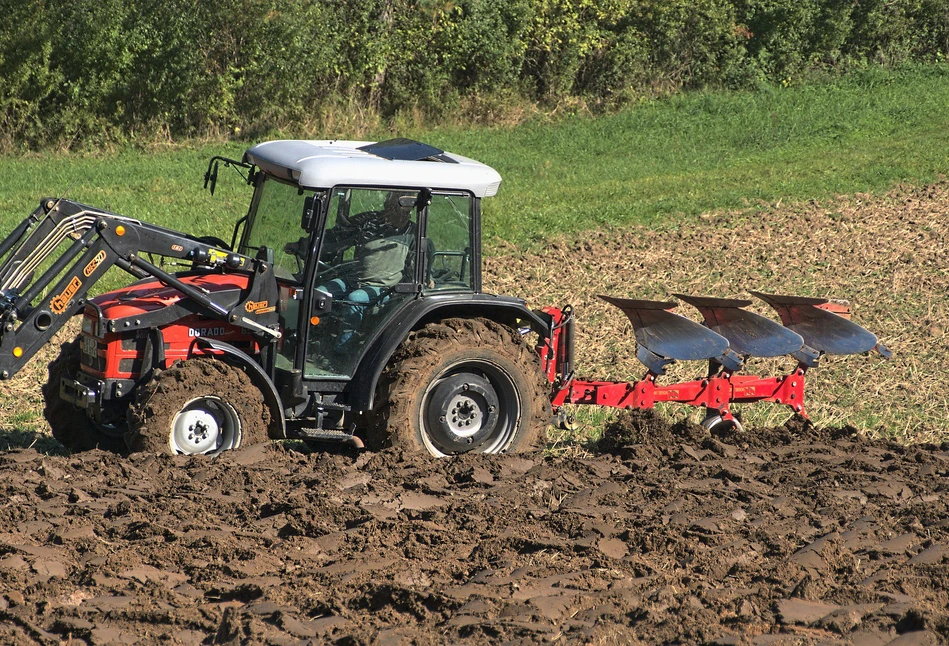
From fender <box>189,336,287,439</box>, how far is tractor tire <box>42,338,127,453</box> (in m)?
0.86

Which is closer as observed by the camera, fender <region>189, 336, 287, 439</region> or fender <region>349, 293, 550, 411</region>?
fender <region>189, 336, 287, 439</region>

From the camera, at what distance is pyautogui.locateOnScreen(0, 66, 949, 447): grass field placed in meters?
12.5

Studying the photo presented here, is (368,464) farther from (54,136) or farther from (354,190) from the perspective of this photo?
(54,136)

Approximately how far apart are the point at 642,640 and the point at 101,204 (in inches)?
509

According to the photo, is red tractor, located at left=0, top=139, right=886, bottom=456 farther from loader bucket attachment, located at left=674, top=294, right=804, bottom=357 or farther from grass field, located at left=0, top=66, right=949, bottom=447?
grass field, located at left=0, top=66, right=949, bottom=447

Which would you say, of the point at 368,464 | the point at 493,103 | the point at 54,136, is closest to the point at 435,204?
the point at 368,464

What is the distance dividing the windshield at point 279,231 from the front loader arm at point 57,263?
0.66 meters

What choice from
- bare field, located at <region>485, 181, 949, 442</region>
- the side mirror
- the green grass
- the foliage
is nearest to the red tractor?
the side mirror

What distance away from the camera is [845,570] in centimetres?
546

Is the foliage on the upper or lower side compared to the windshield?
upper

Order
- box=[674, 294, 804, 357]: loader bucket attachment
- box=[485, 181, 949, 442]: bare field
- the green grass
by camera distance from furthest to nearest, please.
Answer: the green grass → box=[485, 181, 949, 442]: bare field → box=[674, 294, 804, 357]: loader bucket attachment

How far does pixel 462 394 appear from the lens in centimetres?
741

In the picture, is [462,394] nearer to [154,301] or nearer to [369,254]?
[369,254]

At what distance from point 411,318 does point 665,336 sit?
6.98ft
